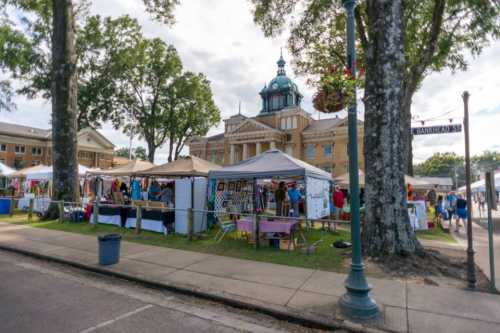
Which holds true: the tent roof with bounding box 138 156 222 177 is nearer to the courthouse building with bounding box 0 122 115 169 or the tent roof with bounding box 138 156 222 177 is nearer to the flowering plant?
the flowering plant

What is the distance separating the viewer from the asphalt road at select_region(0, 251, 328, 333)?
12.7ft

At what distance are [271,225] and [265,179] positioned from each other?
352 cm

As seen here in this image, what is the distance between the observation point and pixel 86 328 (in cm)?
379


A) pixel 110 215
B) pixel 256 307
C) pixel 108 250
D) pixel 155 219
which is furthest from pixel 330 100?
pixel 110 215

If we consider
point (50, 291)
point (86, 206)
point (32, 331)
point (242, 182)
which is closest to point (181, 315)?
point (32, 331)

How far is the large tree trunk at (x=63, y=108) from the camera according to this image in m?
14.2

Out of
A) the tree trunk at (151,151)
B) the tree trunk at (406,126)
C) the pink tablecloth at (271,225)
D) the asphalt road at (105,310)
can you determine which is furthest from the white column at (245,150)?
the asphalt road at (105,310)

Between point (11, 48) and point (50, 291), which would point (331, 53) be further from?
point (11, 48)

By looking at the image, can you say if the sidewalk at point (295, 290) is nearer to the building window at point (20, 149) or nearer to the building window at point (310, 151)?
the building window at point (310, 151)

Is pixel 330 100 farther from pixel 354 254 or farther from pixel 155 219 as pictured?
pixel 155 219

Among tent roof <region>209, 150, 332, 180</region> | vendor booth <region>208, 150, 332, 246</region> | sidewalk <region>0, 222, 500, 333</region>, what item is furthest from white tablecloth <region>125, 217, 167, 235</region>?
tent roof <region>209, 150, 332, 180</region>

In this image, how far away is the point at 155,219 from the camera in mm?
10734

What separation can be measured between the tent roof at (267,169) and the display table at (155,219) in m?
2.21

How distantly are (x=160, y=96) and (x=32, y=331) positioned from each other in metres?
33.7
